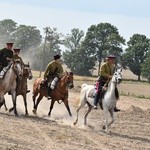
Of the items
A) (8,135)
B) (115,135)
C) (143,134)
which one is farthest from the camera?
(143,134)

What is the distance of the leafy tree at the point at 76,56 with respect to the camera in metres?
123

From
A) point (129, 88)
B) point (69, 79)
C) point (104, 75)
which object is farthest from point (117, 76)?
point (129, 88)

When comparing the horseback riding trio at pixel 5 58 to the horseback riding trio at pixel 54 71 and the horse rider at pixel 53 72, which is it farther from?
the horse rider at pixel 53 72

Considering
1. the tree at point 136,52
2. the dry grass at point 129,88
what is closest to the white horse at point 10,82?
the dry grass at point 129,88

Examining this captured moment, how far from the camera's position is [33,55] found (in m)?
132

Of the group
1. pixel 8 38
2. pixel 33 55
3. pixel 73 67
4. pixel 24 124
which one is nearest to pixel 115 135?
pixel 24 124

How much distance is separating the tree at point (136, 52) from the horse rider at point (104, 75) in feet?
343

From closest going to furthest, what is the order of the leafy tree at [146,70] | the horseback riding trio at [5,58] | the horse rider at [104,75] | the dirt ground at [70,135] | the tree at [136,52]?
the dirt ground at [70,135], the horse rider at [104,75], the horseback riding trio at [5,58], the leafy tree at [146,70], the tree at [136,52]

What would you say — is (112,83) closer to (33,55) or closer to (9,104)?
(9,104)

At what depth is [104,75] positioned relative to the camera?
18.8 meters

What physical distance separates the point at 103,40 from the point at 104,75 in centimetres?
11491

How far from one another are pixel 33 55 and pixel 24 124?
114785mm

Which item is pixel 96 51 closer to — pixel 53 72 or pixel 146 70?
pixel 146 70

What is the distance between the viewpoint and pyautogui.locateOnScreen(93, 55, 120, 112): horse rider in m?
18.8
